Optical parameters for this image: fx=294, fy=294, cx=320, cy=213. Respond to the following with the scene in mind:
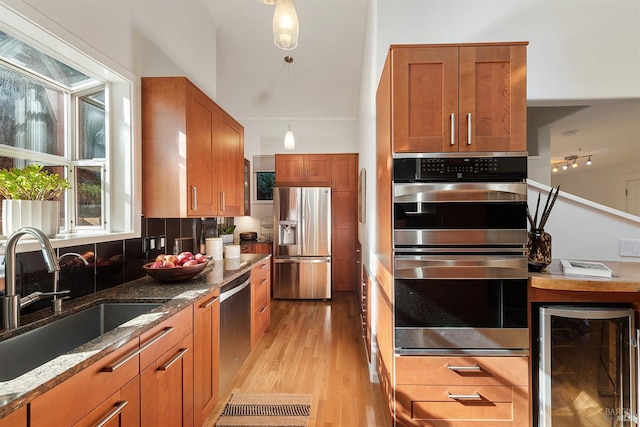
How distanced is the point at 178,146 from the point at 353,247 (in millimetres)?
3212

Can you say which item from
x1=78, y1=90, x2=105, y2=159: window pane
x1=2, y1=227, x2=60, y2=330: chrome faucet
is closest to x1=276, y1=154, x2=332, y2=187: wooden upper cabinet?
x1=78, y1=90, x2=105, y2=159: window pane

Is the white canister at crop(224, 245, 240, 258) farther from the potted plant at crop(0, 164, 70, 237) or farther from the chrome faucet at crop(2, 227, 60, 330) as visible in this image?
the chrome faucet at crop(2, 227, 60, 330)

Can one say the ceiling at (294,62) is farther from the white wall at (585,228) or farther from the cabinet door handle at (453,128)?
the white wall at (585,228)

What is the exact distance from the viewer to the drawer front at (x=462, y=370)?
1.55 metres

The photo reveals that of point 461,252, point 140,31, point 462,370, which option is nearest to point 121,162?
point 140,31

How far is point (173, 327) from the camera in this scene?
141 cm

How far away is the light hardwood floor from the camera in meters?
1.94

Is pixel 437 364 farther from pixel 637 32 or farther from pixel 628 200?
pixel 628 200

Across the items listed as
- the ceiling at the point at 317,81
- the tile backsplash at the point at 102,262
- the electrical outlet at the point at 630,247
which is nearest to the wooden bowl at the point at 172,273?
the tile backsplash at the point at 102,262

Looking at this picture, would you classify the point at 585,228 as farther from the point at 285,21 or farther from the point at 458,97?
the point at 285,21

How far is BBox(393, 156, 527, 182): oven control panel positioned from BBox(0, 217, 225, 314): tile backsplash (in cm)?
185

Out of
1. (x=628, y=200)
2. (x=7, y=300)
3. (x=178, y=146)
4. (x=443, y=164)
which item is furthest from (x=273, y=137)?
(x=628, y=200)

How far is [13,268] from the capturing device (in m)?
1.14

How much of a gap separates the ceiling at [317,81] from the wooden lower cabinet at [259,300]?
9.17 feet
